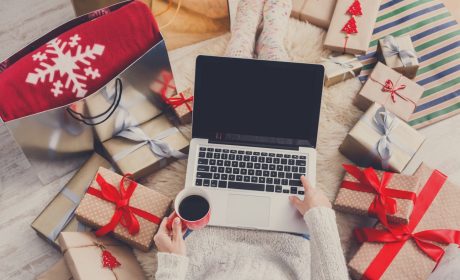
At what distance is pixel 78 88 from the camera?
0.97 m

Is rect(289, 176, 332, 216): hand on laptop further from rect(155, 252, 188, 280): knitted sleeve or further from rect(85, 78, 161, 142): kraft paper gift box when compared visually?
rect(85, 78, 161, 142): kraft paper gift box

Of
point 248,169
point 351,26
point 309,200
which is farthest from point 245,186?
point 351,26

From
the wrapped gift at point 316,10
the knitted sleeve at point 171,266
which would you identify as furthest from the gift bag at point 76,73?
the wrapped gift at point 316,10

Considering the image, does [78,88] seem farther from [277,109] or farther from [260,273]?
[260,273]

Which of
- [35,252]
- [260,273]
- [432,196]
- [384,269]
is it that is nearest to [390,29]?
[432,196]

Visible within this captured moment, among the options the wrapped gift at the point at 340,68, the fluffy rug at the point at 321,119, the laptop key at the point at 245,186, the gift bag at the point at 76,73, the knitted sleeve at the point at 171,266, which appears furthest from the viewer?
the wrapped gift at the point at 340,68

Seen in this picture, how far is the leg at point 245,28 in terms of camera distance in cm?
126

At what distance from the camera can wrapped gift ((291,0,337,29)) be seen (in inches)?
52.0

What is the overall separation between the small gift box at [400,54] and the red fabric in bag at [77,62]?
2.09 feet

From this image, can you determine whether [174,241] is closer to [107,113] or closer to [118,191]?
Answer: [118,191]

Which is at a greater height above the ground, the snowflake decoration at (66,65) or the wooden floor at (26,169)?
the snowflake decoration at (66,65)

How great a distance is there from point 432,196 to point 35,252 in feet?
3.26

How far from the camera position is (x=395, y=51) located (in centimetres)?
123

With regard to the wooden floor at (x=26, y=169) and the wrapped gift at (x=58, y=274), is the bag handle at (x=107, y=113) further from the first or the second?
the wrapped gift at (x=58, y=274)
